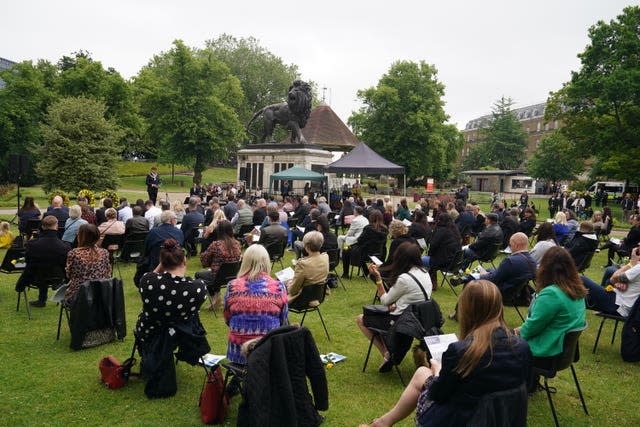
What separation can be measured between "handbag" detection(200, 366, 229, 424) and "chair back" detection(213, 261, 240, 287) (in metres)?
2.75

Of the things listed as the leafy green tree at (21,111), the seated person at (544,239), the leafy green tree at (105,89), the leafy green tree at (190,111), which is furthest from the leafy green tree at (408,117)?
the seated person at (544,239)

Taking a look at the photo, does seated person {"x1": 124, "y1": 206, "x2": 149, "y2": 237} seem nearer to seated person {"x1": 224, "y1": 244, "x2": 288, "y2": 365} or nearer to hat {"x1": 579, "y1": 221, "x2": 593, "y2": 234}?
seated person {"x1": 224, "y1": 244, "x2": 288, "y2": 365}

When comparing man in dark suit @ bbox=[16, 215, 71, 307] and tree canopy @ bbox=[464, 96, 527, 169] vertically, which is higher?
tree canopy @ bbox=[464, 96, 527, 169]

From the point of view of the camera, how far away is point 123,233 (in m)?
9.57

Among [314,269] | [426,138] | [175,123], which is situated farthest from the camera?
[426,138]

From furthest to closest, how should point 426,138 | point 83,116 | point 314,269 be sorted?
point 426,138
point 83,116
point 314,269

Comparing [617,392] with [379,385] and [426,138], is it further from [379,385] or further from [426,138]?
[426,138]

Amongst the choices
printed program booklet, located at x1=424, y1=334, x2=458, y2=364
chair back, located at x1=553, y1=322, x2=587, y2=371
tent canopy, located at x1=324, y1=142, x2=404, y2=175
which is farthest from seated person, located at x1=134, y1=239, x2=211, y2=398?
tent canopy, located at x1=324, y1=142, x2=404, y2=175

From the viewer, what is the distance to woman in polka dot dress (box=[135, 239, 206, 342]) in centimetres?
434

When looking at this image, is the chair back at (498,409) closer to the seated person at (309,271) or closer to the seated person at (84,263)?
the seated person at (309,271)

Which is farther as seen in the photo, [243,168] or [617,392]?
[243,168]

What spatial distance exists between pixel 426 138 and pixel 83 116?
27.8m

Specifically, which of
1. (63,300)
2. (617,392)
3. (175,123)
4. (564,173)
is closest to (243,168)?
(175,123)

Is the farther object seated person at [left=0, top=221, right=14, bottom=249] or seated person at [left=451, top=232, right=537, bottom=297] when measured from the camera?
seated person at [left=0, top=221, right=14, bottom=249]
